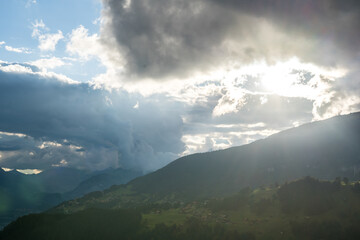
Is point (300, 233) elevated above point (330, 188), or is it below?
below

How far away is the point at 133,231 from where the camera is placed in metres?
192

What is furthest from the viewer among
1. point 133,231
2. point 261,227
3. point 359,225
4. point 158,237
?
point 133,231

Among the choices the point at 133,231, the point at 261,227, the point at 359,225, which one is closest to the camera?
the point at 359,225

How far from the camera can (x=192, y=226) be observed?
17562cm

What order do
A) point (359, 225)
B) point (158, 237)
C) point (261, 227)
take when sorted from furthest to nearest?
point (158, 237), point (261, 227), point (359, 225)

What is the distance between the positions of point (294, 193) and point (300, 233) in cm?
4295

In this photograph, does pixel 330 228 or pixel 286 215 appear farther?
pixel 286 215

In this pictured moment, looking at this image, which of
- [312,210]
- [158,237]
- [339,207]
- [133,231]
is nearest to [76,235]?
[133,231]

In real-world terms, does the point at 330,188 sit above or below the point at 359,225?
above

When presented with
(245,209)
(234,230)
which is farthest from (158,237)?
(245,209)

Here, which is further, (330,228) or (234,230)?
(234,230)

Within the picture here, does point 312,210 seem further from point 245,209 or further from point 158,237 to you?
point 158,237

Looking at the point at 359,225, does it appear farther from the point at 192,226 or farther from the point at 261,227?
the point at 192,226

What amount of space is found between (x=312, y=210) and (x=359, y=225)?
26609 mm
